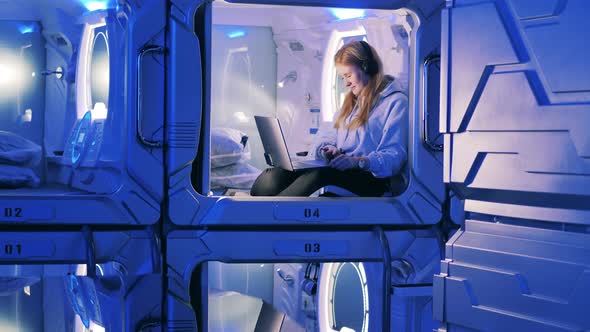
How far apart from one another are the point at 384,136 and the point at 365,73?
43 cm

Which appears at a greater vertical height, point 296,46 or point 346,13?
point 346,13

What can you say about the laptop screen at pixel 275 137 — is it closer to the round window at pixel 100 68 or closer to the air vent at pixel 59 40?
the round window at pixel 100 68

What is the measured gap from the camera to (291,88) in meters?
5.09

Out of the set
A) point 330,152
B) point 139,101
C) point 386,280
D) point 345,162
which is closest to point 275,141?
point 330,152

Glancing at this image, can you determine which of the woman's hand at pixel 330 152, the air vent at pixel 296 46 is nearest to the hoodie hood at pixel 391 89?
the woman's hand at pixel 330 152

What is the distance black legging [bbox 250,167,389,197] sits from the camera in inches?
158

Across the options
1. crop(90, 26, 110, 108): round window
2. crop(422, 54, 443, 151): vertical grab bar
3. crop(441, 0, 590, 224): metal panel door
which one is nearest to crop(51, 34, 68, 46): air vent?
crop(90, 26, 110, 108): round window

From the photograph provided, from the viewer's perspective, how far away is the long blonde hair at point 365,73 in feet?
13.6

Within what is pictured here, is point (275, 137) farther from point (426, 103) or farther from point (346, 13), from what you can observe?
point (346, 13)

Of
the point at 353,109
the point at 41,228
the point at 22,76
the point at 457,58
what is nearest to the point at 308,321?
the point at 353,109

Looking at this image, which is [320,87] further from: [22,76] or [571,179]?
[571,179]

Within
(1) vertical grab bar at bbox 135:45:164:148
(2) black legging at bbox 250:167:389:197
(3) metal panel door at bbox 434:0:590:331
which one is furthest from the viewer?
(2) black legging at bbox 250:167:389:197

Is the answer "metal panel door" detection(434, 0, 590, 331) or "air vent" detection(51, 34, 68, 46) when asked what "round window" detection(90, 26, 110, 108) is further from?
"metal panel door" detection(434, 0, 590, 331)

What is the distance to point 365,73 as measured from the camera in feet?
13.9
